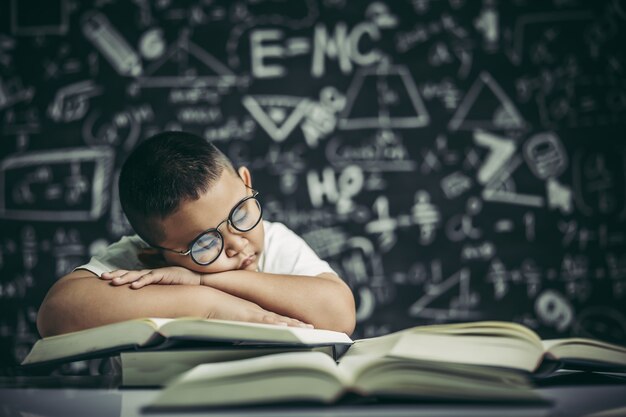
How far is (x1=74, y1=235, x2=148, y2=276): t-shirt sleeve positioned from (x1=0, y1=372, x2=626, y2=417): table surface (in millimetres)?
360

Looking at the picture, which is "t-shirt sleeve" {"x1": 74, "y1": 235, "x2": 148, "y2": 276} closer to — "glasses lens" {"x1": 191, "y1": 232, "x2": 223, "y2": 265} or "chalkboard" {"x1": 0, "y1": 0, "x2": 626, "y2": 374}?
"glasses lens" {"x1": 191, "y1": 232, "x2": 223, "y2": 265}

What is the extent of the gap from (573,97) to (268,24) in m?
1.31

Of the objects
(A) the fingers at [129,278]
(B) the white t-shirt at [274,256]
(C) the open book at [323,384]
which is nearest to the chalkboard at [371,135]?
(B) the white t-shirt at [274,256]

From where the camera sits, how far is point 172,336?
2.08 feet

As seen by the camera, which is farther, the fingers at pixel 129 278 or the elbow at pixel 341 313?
the elbow at pixel 341 313

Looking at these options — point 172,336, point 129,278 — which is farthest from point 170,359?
point 129,278

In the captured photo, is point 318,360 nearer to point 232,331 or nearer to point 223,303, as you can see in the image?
point 232,331

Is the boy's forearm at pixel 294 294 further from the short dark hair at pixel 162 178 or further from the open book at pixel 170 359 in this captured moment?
the open book at pixel 170 359

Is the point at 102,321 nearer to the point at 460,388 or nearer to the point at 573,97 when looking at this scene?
the point at 460,388

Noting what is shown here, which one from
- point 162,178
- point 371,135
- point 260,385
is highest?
point 371,135

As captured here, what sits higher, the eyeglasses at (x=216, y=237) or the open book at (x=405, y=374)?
the eyeglasses at (x=216, y=237)

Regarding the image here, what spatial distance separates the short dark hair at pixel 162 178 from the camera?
0.99m

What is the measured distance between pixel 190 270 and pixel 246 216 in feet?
0.46

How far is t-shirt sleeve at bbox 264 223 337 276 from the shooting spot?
4.04 ft
